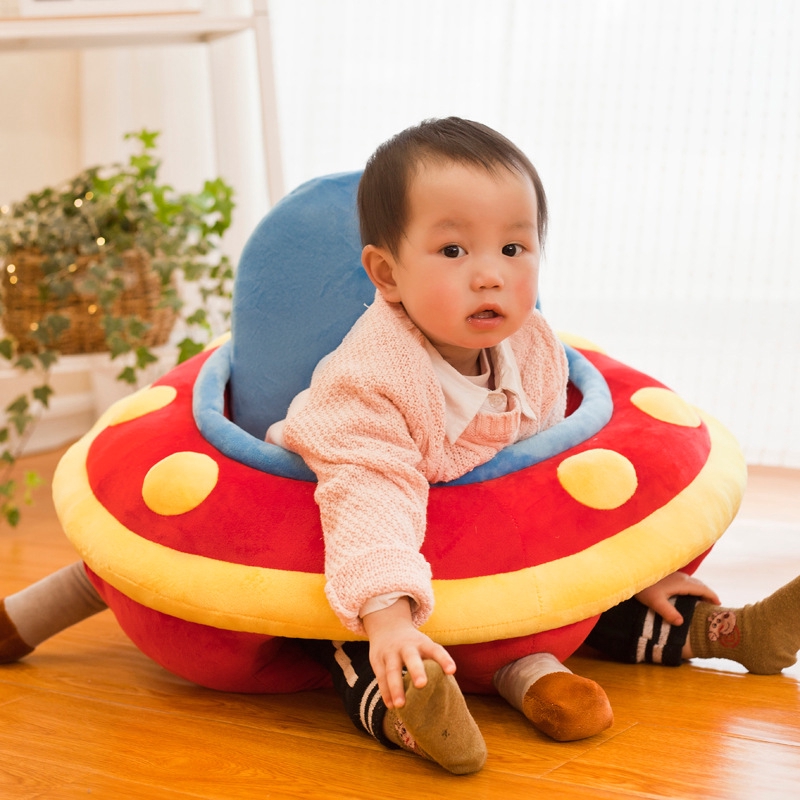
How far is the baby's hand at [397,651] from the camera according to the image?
33.5 inches

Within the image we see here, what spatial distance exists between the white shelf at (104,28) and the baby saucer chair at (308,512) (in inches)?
35.5

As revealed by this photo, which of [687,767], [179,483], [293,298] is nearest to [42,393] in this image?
[293,298]

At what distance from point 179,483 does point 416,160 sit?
42 cm

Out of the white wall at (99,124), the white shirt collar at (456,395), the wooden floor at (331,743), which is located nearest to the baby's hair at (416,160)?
Result: the white shirt collar at (456,395)

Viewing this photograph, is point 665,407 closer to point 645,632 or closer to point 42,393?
point 645,632

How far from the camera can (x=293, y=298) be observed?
132cm

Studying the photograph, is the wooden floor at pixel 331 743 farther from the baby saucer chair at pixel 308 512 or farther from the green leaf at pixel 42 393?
the green leaf at pixel 42 393

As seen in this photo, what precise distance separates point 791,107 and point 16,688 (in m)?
1.83

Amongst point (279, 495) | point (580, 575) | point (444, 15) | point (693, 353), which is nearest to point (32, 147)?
point (444, 15)

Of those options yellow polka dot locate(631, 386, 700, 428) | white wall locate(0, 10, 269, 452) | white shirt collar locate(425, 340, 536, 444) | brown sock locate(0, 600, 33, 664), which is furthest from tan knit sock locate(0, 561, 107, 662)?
white wall locate(0, 10, 269, 452)

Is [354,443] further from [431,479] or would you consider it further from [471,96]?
[471,96]

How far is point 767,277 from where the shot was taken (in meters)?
2.23

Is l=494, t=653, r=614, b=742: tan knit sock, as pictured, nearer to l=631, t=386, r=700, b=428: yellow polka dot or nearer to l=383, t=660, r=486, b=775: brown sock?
l=383, t=660, r=486, b=775: brown sock

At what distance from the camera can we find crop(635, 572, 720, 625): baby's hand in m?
1.17
